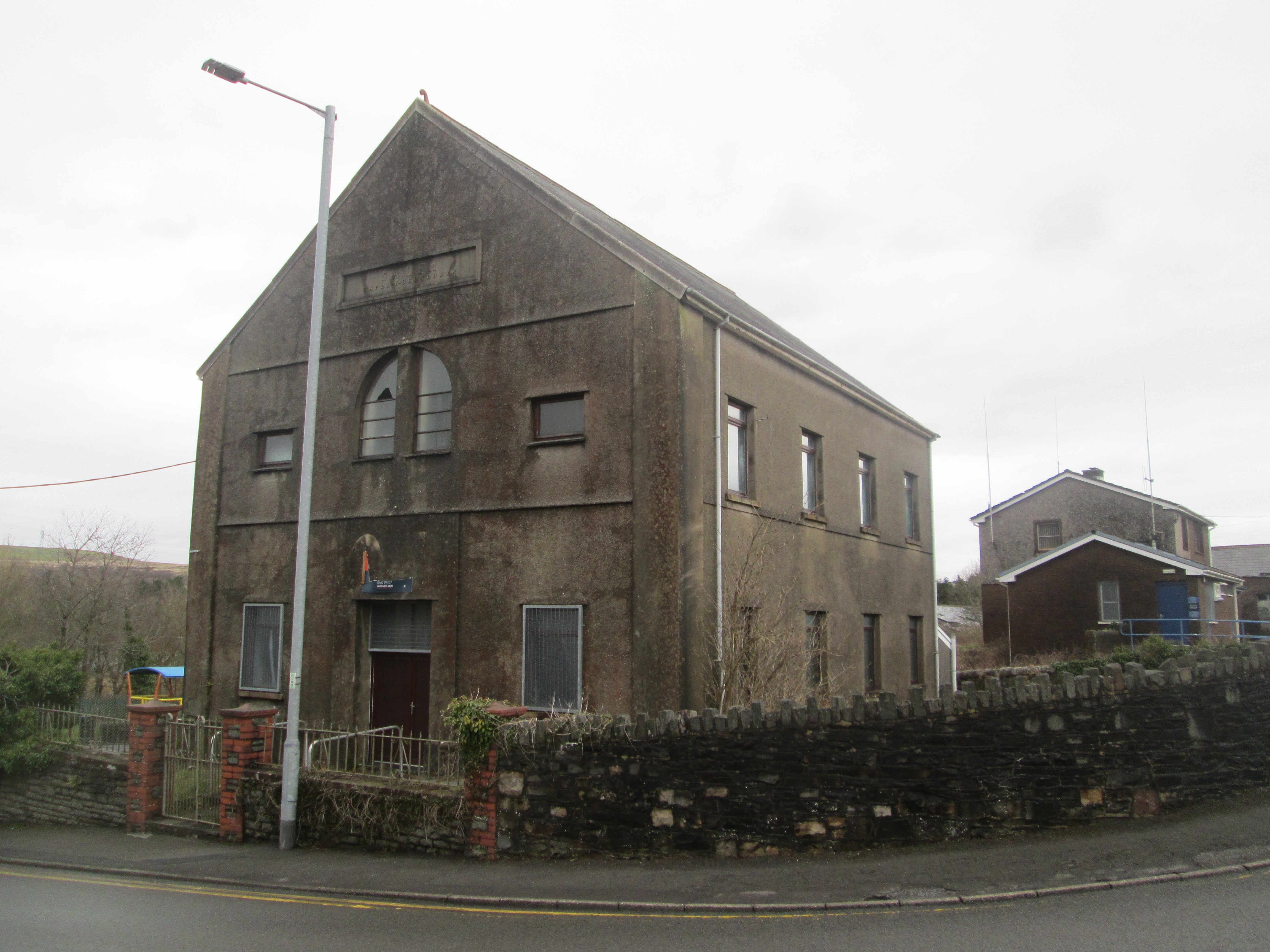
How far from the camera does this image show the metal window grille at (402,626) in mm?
15734

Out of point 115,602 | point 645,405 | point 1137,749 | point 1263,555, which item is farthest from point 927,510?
point 1263,555

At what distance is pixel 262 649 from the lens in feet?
57.0

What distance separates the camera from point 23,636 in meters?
41.4

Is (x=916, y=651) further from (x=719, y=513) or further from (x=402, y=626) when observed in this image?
(x=402, y=626)

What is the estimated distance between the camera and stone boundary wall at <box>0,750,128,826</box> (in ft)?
47.1

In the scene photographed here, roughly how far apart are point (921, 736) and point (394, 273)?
468 inches

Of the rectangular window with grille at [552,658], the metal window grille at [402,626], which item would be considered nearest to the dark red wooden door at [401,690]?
the metal window grille at [402,626]

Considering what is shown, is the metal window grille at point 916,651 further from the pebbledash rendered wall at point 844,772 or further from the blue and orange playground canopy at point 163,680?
the blue and orange playground canopy at point 163,680

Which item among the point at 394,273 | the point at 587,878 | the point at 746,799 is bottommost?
the point at 587,878

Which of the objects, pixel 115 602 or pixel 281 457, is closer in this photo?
pixel 281 457

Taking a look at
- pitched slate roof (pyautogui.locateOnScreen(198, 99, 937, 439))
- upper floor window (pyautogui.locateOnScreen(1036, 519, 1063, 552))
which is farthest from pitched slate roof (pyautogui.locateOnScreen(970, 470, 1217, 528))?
pitched slate roof (pyautogui.locateOnScreen(198, 99, 937, 439))

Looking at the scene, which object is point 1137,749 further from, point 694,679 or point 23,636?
point 23,636

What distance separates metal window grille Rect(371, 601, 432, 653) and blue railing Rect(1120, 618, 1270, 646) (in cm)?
2134

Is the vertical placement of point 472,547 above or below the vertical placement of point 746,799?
above
